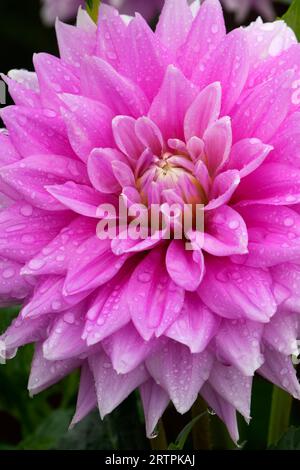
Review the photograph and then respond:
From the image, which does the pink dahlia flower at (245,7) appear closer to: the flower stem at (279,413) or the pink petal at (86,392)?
the flower stem at (279,413)

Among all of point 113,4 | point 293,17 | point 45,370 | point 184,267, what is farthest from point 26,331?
point 113,4

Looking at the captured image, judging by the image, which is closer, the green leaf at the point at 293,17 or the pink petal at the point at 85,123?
the pink petal at the point at 85,123

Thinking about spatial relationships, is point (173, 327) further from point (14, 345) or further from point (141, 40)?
point (141, 40)

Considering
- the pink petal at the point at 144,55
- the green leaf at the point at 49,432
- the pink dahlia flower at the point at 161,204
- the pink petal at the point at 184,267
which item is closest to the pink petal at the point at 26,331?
the pink dahlia flower at the point at 161,204

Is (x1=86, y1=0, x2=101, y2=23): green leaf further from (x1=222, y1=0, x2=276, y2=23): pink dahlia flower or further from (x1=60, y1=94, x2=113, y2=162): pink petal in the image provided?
(x1=222, y1=0, x2=276, y2=23): pink dahlia flower

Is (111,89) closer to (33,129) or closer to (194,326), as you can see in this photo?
(33,129)

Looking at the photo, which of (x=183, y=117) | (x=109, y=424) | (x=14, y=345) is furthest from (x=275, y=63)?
(x=109, y=424)
